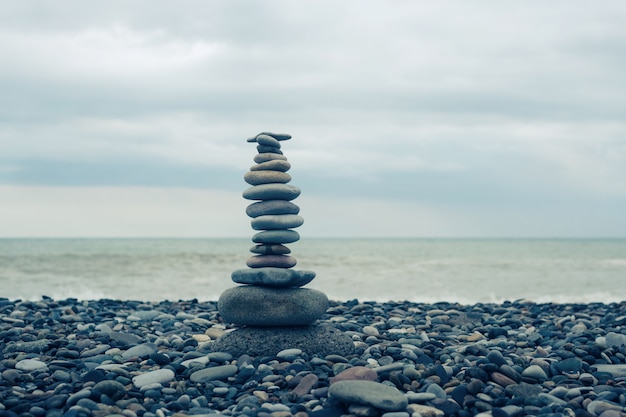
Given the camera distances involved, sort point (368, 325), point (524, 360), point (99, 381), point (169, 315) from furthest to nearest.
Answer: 1. point (169, 315)
2. point (368, 325)
3. point (524, 360)
4. point (99, 381)

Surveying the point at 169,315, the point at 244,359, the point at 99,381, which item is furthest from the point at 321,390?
the point at 169,315

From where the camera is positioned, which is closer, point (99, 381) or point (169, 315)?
point (99, 381)

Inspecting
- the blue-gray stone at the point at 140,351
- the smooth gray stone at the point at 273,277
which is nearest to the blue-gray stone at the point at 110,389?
the blue-gray stone at the point at 140,351

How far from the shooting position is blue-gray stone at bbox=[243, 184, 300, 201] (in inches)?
327

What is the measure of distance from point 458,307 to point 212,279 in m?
16.1

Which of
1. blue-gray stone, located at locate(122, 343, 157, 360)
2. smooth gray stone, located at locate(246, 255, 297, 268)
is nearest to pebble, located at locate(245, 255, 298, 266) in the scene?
smooth gray stone, located at locate(246, 255, 297, 268)

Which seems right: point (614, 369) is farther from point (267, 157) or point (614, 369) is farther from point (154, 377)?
point (154, 377)

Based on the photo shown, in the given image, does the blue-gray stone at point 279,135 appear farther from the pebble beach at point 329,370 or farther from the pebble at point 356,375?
the pebble at point 356,375

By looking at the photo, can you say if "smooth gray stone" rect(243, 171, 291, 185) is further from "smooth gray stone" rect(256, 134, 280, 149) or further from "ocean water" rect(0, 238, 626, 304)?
"ocean water" rect(0, 238, 626, 304)

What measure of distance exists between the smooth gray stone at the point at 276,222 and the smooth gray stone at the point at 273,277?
0.53 m

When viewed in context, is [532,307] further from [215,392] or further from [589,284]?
[589,284]

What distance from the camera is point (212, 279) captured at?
89.2 ft

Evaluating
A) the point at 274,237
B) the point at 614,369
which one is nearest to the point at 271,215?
the point at 274,237

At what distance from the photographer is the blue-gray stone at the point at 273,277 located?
8062mm
